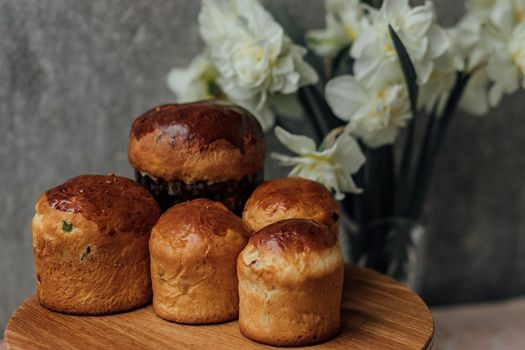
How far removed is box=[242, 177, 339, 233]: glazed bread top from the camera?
84 centimetres

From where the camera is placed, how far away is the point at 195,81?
1.21 metres

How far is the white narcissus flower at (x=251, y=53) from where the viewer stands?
105 cm

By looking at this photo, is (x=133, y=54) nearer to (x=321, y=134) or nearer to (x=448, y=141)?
(x=321, y=134)

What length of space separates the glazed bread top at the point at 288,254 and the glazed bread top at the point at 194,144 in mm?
124

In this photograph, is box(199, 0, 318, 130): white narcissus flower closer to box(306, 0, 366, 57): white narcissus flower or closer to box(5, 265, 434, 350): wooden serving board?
box(306, 0, 366, 57): white narcissus flower

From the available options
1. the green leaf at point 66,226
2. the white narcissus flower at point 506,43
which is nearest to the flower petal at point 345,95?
the white narcissus flower at point 506,43

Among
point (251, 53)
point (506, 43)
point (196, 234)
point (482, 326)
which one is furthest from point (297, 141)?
point (482, 326)

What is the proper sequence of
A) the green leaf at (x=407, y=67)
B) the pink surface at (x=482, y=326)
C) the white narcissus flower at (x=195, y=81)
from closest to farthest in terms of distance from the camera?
1. the green leaf at (x=407, y=67)
2. the white narcissus flower at (x=195, y=81)
3. the pink surface at (x=482, y=326)

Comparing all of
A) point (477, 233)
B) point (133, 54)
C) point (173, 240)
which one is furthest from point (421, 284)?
point (173, 240)

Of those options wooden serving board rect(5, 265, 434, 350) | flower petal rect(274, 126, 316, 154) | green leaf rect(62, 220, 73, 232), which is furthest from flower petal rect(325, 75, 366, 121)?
green leaf rect(62, 220, 73, 232)

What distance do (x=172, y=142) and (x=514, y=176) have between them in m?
0.94

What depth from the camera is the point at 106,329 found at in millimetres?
787

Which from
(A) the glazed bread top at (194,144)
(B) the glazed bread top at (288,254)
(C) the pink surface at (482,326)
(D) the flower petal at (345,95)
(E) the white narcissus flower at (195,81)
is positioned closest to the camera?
(B) the glazed bread top at (288,254)

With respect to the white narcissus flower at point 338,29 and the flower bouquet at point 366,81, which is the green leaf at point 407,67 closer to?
the flower bouquet at point 366,81
